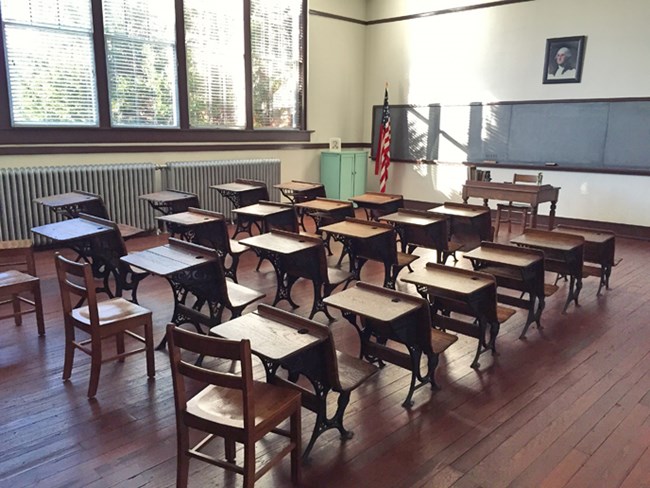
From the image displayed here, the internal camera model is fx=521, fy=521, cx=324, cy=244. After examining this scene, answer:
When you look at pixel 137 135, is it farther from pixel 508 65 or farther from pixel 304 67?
pixel 508 65

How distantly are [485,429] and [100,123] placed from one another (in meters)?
5.60

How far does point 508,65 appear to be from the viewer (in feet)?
24.8

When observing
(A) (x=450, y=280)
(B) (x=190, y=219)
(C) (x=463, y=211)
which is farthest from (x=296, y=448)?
(C) (x=463, y=211)

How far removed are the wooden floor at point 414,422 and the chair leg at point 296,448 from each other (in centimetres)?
6

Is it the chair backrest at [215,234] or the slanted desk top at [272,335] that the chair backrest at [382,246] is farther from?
the slanted desk top at [272,335]

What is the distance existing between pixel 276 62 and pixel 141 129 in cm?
250

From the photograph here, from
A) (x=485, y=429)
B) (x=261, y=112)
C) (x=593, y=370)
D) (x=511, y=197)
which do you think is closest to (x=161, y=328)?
(x=485, y=429)

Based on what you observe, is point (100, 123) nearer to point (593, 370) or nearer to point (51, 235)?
point (51, 235)

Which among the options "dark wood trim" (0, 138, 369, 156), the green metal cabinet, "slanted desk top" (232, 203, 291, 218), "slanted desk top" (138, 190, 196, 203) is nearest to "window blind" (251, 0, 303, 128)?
"dark wood trim" (0, 138, 369, 156)

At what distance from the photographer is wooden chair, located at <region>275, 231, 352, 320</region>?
3596 mm

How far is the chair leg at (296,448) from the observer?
2.05 metres

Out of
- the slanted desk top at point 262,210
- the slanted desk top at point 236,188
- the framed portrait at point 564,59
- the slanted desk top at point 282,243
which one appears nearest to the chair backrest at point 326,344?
the slanted desk top at point 282,243

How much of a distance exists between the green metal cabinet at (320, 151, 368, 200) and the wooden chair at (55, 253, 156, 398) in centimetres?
607

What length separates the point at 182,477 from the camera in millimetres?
1955
